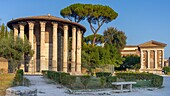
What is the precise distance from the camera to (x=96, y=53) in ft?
134

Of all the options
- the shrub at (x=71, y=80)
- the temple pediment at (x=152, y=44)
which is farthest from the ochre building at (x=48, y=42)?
the temple pediment at (x=152, y=44)

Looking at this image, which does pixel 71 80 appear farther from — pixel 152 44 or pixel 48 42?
pixel 152 44

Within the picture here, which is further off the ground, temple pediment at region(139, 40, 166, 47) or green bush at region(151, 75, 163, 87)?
temple pediment at region(139, 40, 166, 47)

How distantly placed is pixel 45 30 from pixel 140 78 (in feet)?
63.0

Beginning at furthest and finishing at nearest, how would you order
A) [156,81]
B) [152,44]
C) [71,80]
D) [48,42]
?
1. [152,44]
2. [48,42]
3. [156,81]
4. [71,80]

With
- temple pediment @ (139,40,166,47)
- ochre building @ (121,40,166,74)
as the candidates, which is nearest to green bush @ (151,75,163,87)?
ochre building @ (121,40,166,74)

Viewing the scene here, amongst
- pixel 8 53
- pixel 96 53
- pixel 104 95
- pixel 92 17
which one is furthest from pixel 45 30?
pixel 104 95

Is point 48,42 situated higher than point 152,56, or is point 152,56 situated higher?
point 48,42

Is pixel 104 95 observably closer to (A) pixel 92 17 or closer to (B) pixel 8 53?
(B) pixel 8 53

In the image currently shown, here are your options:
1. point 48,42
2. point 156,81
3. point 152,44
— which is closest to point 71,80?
point 156,81

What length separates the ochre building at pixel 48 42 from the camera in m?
32.0

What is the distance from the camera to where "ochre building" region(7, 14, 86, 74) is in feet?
105

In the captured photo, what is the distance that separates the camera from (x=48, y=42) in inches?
1353

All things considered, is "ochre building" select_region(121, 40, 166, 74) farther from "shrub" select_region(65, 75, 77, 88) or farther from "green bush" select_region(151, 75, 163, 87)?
"shrub" select_region(65, 75, 77, 88)
